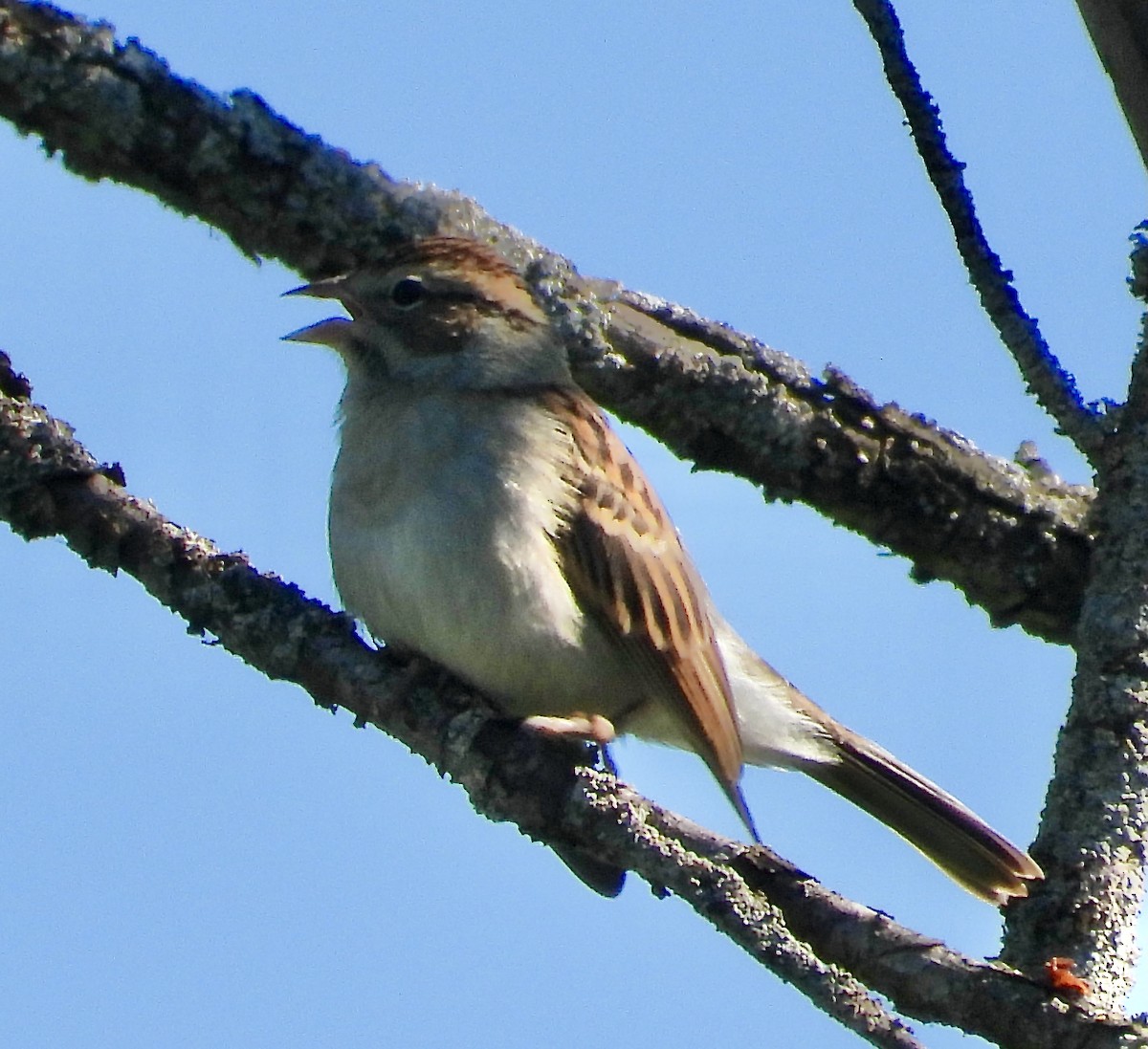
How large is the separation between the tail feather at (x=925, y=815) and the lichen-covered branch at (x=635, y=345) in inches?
22.5

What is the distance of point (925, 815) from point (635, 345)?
5.49 ft

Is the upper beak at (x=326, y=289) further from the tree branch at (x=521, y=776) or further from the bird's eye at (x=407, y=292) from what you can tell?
the tree branch at (x=521, y=776)

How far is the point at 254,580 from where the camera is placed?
3.72 metres

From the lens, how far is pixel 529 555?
174 inches

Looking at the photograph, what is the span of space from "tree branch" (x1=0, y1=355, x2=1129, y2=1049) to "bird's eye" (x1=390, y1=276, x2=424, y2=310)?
1319 millimetres

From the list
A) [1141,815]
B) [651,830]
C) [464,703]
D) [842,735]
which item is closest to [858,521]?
[842,735]

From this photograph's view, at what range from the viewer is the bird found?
436cm

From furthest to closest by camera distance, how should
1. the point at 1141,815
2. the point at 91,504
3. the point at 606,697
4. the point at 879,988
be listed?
the point at 606,697 < the point at 1141,815 < the point at 91,504 < the point at 879,988

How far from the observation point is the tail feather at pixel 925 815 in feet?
16.1

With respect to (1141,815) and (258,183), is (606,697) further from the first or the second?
(258,183)

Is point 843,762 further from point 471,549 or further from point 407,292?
point 407,292

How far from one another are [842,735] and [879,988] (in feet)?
8.80

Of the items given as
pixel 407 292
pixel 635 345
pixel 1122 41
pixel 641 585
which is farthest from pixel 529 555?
pixel 1122 41

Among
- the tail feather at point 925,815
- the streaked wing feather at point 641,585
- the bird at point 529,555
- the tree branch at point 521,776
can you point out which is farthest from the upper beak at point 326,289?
the tail feather at point 925,815
